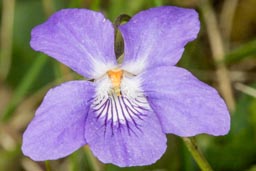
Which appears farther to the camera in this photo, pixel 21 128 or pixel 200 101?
pixel 21 128

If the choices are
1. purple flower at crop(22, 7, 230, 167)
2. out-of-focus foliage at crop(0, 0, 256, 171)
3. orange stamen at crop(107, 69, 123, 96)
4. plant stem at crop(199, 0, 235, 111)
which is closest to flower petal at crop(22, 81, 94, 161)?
purple flower at crop(22, 7, 230, 167)

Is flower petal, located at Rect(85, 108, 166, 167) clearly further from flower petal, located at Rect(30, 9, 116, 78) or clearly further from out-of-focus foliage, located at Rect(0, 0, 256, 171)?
out-of-focus foliage, located at Rect(0, 0, 256, 171)

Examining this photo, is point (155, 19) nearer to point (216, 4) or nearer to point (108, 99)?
point (108, 99)

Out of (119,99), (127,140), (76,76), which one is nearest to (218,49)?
(76,76)

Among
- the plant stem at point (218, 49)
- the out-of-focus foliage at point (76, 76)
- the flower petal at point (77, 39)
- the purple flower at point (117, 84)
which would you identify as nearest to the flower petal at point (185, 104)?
the purple flower at point (117, 84)

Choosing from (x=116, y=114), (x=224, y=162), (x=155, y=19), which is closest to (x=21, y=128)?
(x=224, y=162)

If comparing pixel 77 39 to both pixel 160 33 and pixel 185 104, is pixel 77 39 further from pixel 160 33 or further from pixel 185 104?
pixel 185 104

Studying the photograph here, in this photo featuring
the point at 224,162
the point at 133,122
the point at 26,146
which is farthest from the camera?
the point at 224,162
